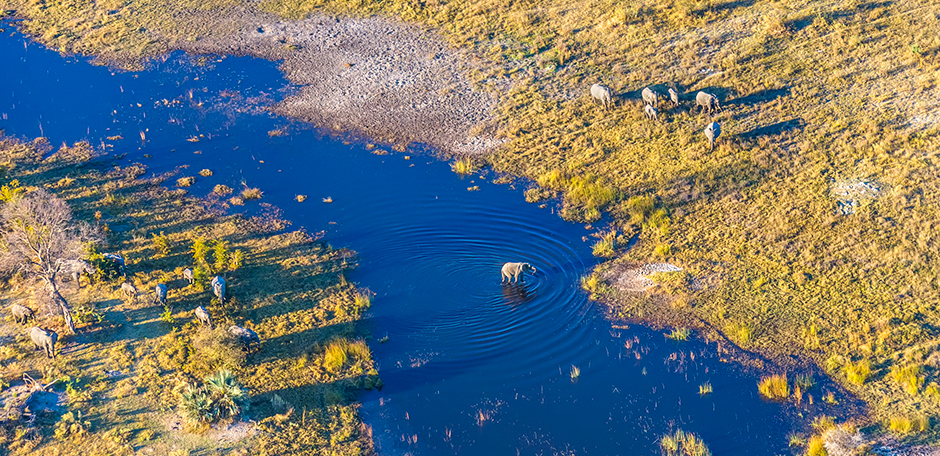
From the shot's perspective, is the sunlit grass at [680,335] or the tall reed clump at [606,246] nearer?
the sunlit grass at [680,335]

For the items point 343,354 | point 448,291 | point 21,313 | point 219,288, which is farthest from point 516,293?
point 21,313

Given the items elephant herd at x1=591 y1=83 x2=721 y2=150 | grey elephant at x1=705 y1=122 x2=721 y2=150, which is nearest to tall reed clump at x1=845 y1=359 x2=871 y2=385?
grey elephant at x1=705 y1=122 x2=721 y2=150

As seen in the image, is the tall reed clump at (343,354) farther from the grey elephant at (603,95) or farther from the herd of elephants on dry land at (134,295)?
the grey elephant at (603,95)

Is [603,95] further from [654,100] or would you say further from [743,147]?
[743,147]

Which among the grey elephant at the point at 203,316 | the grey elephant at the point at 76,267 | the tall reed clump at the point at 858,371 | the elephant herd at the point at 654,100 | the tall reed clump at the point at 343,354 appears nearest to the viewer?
the tall reed clump at the point at 858,371

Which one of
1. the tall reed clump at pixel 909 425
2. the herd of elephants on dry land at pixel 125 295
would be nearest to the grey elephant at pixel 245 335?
the herd of elephants on dry land at pixel 125 295

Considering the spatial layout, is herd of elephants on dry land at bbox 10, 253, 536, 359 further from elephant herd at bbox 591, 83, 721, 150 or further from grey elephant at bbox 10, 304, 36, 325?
elephant herd at bbox 591, 83, 721, 150

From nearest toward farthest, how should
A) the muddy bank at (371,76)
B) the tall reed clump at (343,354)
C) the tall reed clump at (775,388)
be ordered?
1. the tall reed clump at (775,388)
2. the tall reed clump at (343,354)
3. the muddy bank at (371,76)
